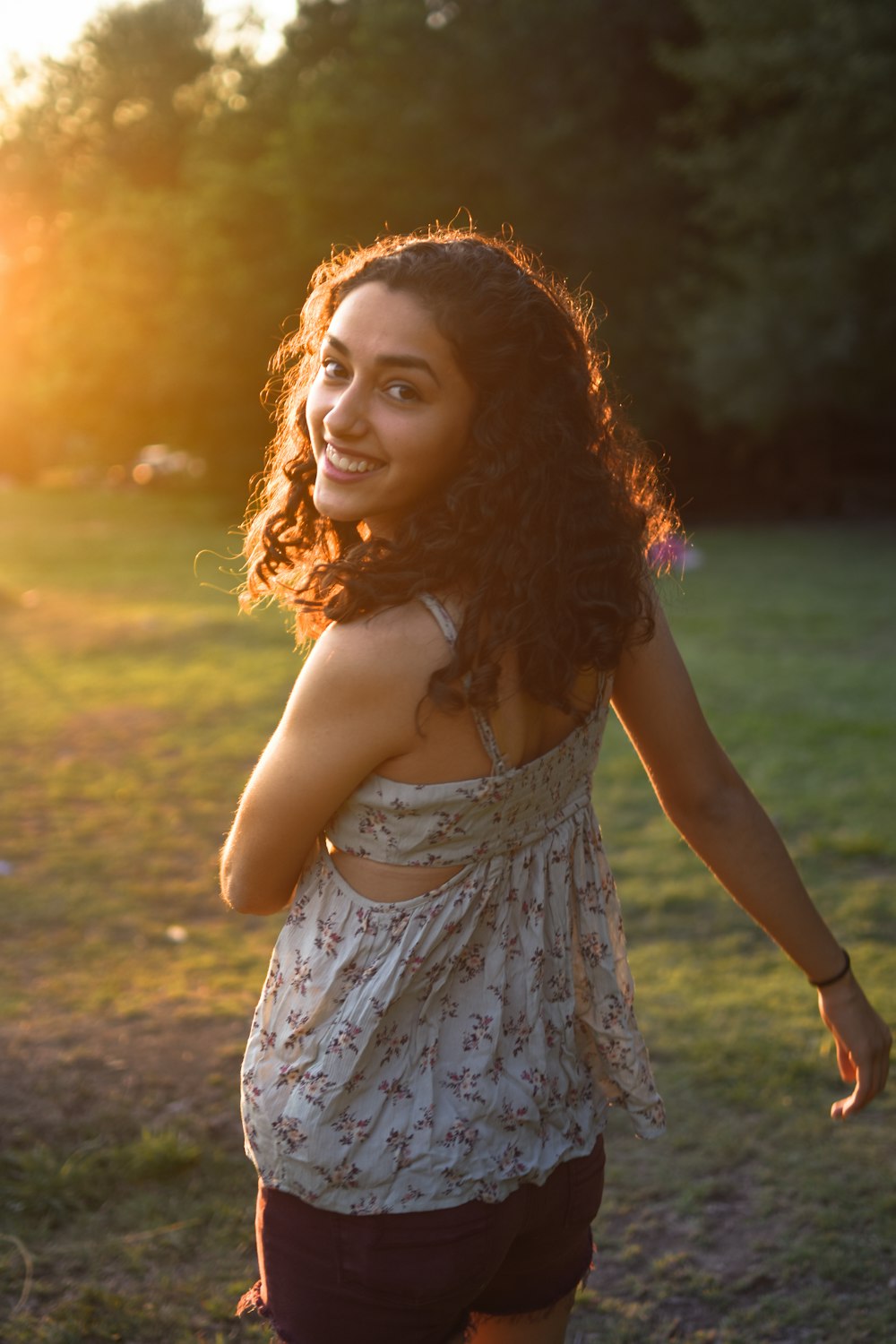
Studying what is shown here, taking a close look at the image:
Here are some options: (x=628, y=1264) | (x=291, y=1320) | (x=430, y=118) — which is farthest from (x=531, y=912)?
(x=430, y=118)

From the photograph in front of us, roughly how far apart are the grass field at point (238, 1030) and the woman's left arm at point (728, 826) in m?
1.14

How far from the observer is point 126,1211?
10.3 ft

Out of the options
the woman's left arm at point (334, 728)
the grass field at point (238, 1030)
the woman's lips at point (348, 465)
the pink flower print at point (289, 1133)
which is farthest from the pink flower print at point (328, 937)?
the grass field at point (238, 1030)

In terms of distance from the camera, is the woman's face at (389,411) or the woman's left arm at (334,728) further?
the woman's face at (389,411)

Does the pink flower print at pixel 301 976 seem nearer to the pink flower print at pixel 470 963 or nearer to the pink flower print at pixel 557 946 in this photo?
the pink flower print at pixel 470 963

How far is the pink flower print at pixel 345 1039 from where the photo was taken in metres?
1.62

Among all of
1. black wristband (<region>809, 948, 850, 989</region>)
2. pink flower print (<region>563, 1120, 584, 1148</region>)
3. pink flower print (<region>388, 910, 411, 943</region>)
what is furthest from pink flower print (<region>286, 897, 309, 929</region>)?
black wristband (<region>809, 948, 850, 989</region>)

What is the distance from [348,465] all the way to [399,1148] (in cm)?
85

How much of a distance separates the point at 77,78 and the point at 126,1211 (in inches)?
1316

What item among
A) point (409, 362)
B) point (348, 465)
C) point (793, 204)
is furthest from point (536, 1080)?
point (793, 204)

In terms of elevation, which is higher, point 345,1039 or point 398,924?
point 398,924

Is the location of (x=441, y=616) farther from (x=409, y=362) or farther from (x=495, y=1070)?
(x=495, y=1070)

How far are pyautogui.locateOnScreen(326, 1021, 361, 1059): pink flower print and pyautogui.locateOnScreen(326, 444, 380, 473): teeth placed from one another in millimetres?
684

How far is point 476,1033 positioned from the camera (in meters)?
1.70
